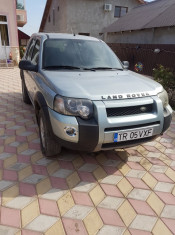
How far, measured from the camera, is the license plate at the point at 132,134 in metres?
2.28

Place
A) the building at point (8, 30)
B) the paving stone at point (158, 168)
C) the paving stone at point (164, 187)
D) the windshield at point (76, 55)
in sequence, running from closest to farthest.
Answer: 1. the paving stone at point (164, 187)
2. the paving stone at point (158, 168)
3. the windshield at point (76, 55)
4. the building at point (8, 30)

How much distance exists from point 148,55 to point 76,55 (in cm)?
957

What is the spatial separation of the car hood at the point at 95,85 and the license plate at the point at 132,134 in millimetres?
458

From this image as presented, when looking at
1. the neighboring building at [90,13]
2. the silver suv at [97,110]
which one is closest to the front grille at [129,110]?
the silver suv at [97,110]

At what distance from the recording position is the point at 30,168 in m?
2.74

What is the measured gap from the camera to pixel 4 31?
39.9 ft

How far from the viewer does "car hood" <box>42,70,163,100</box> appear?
228cm

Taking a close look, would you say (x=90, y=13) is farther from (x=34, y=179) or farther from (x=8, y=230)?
(x=8, y=230)

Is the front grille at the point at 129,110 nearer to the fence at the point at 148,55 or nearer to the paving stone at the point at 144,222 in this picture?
the paving stone at the point at 144,222

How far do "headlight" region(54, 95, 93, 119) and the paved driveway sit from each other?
3.11 ft

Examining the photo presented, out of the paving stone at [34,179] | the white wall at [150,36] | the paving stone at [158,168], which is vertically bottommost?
the paving stone at [158,168]

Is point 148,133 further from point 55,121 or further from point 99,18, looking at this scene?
point 99,18

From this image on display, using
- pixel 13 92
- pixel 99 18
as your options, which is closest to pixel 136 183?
pixel 13 92

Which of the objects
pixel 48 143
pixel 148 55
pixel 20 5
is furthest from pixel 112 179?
pixel 20 5
